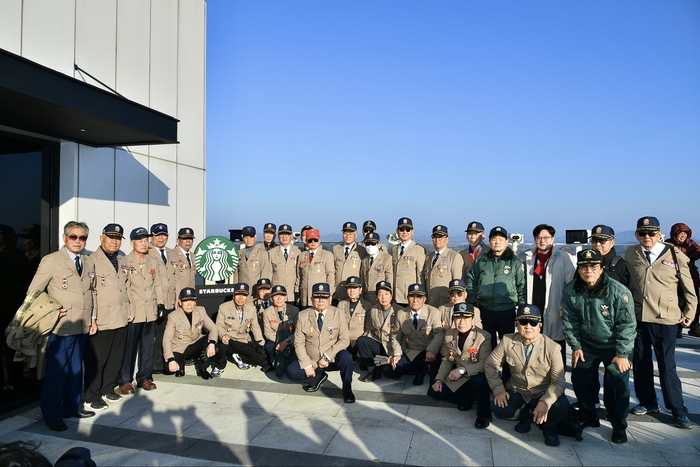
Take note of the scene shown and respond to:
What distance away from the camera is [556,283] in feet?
17.1

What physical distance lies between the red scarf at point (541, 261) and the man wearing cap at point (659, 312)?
0.85 meters

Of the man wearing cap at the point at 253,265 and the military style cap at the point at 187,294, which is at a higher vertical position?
the man wearing cap at the point at 253,265

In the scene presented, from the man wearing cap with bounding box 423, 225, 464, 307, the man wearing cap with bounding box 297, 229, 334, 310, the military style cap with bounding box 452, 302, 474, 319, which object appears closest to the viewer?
the military style cap with bounding box 452, 302, 474, 319

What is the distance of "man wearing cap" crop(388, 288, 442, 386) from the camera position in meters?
5.79

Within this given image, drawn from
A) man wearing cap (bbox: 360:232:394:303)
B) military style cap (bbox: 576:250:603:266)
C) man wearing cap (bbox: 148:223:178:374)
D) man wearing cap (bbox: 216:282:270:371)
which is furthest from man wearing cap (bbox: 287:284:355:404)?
military style cap (bbox: 576:250:603:266)

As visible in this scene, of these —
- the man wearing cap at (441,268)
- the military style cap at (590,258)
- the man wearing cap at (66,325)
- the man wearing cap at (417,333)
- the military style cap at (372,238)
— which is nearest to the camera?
the military style cap at (590,258)

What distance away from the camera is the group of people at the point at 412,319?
4363 mm

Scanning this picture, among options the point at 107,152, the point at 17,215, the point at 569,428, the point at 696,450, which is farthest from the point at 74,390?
the point at 696,450

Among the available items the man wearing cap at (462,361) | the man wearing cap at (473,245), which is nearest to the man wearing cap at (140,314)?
the man wearing cap at (462,361)

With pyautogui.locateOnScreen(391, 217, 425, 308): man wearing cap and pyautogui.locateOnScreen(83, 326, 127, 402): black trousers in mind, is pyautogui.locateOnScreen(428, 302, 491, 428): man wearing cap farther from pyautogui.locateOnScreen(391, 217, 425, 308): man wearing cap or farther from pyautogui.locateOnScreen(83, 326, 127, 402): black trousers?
pyautogui.locateOnScreen(83, 326, 127, 402): black trousers

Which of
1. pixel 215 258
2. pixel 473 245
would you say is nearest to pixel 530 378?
pixel 473 245

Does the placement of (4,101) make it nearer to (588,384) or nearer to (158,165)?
(158,165)

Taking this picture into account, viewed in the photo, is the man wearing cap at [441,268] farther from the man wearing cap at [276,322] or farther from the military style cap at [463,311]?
the man wearing cap at [276,322]

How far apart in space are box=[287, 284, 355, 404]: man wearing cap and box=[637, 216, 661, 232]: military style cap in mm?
3457
